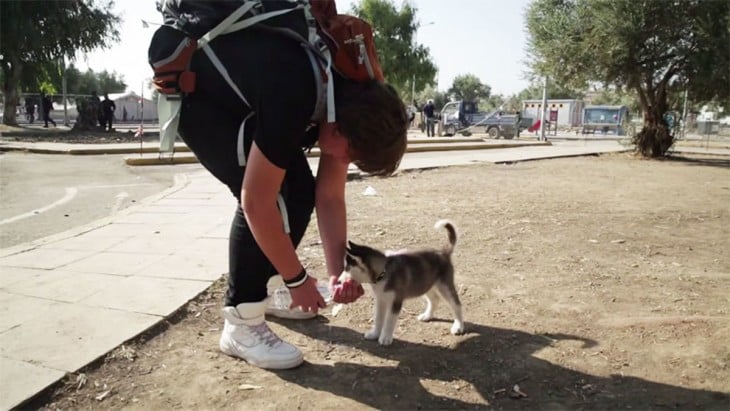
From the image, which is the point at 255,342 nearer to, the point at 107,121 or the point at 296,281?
the point at 296,281

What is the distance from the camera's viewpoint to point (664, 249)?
4660 mm

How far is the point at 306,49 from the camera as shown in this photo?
208 centimetres

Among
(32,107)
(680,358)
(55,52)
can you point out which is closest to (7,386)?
(680,358)

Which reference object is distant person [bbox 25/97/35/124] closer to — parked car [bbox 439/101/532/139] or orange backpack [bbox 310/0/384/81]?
parked car [bbox 439/101/532/139]

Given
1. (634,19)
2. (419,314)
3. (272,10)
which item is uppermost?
(634,19)

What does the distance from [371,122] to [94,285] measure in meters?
2.41

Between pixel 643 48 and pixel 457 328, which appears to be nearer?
pixel 457 328

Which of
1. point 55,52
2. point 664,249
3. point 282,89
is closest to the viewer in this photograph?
point 282,89

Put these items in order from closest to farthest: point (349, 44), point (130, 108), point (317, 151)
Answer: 1. point (349, 44)
2. point (317, 151)
3. point (130, 108)

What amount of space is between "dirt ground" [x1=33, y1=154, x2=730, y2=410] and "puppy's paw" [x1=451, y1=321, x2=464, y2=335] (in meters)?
0.04

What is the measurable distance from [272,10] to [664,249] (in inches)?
161

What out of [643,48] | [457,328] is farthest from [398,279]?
[643,48]

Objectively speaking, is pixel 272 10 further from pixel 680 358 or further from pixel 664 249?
pixel 664 249

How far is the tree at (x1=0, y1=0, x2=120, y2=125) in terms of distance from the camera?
2258 centimetres
